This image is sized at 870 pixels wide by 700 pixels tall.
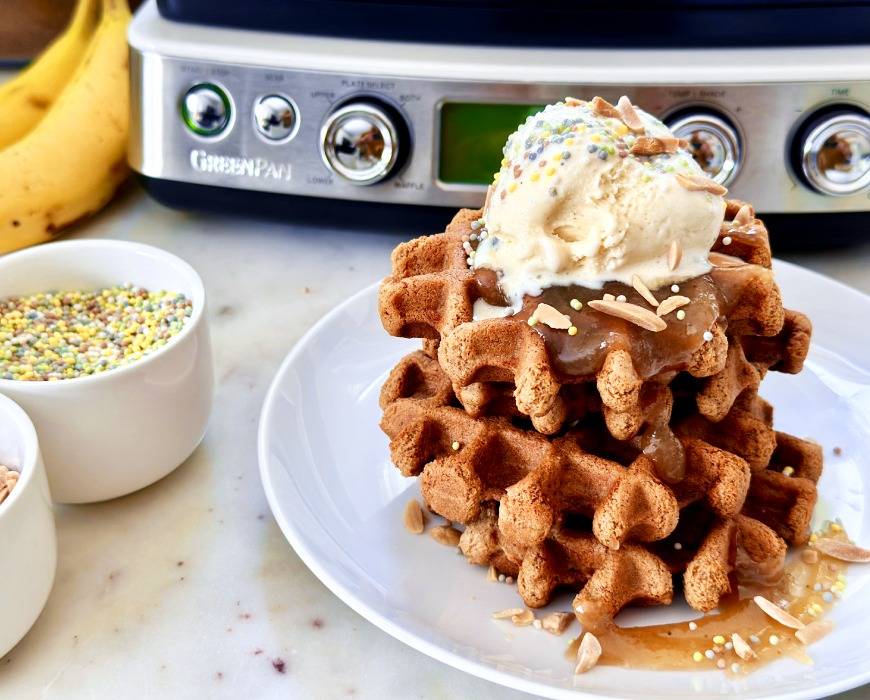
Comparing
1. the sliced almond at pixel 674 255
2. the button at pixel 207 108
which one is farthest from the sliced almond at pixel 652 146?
the button at pixel 207 108

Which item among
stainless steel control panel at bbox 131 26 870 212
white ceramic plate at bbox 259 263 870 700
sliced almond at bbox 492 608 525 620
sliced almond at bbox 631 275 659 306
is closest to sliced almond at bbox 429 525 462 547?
white ceramic plate at bbox 259 263 870 700

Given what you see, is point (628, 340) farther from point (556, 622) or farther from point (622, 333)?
point (556, 622)

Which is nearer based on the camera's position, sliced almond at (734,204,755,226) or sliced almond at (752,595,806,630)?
sliced almond at (752,595,806,630)

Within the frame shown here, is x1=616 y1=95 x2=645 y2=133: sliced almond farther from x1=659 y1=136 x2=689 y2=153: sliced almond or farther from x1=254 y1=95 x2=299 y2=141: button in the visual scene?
x1=254 y1=95 x2=299 y2=141: button

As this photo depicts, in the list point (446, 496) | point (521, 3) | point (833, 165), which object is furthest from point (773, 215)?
point (446, 496)

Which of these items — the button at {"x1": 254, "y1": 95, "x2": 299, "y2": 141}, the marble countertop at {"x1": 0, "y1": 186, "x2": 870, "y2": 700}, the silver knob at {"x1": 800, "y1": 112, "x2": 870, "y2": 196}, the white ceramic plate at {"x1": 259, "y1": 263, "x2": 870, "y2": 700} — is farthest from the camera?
the button at {"x1": 254, "y1": 95, "x2": 299, "y2": 141}

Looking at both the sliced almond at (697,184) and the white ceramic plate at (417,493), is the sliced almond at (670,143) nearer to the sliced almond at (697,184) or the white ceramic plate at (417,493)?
the sliced almond at (697,184)

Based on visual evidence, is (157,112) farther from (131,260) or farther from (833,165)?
(833,165)
